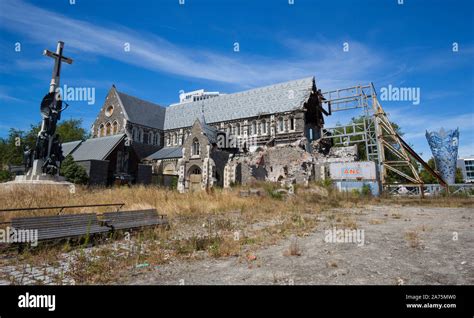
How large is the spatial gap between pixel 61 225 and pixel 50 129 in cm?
Result: 1264

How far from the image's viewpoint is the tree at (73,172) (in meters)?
22.3

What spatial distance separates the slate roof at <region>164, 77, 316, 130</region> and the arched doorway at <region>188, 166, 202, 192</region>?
1113cm

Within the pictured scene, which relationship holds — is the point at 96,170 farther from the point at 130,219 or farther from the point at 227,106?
the point at 227,106

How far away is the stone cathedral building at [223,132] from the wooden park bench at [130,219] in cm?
1722

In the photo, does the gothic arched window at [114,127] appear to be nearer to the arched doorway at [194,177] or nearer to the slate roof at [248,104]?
the slate roof at [248,104]

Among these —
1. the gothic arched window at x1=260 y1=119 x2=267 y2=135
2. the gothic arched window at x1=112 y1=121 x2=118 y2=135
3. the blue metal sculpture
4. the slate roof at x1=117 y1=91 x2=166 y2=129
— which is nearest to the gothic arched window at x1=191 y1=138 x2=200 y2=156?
the gothic arched window at x1=260 y1=119 x2=267 y2=135

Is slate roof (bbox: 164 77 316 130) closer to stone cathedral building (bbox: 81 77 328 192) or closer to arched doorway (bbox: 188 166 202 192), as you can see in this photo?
stone cathedral building (bbox: 81 77 328 192)

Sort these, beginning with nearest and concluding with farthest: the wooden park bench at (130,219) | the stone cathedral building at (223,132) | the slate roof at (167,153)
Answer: the wooden park bench at (130,219)
the stone cathedral building at (223,132)
the slate roof at (167,153)

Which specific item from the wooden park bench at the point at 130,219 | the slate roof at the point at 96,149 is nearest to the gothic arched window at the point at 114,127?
the slate roof at the point at 96,149

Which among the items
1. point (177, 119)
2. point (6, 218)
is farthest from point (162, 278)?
point (177, 119)

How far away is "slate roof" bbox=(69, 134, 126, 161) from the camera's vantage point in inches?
1028

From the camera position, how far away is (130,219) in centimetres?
796

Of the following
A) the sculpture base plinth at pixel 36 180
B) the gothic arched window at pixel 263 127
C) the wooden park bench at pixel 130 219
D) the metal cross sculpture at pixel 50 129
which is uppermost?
the gothic arched window at pixel 263 127
